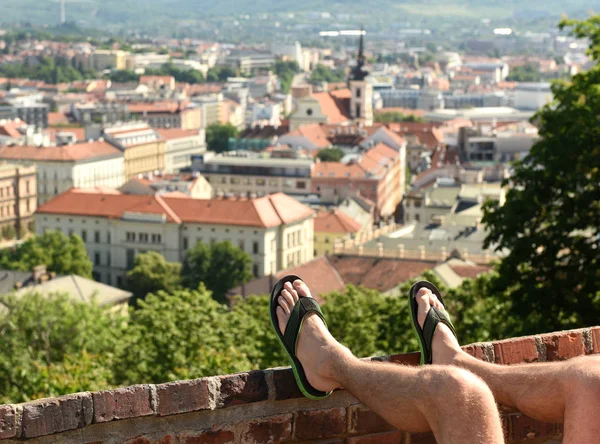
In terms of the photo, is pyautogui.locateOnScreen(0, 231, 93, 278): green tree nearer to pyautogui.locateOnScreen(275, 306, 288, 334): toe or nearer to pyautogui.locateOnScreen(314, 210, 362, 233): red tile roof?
pyautogui.locateOnScreen(314, 210, 362, 233): red tile roof

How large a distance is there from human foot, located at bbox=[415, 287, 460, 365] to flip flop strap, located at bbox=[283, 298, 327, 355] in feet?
1.18

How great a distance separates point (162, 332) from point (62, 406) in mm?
17006

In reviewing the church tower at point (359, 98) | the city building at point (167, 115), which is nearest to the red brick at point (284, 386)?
the church tower at point (359, 98)

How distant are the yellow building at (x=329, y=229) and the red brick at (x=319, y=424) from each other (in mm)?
53513

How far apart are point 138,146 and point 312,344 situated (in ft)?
279

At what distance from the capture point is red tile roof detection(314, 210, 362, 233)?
5856 centimetres

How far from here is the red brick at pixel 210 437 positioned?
4012 millimetres

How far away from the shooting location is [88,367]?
1905cm

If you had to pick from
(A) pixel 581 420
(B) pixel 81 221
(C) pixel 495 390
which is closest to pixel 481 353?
(C) pixel 495 390

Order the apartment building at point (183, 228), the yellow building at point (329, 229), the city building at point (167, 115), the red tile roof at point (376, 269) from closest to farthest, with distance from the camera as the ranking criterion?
the red tile roof at point (376, 269)
the apartment building at point (183, 228)
the yellow building at point (329, 229)
the city building at point (167, 115)

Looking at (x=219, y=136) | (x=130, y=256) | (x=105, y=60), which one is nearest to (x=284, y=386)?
(x=130, y=256)

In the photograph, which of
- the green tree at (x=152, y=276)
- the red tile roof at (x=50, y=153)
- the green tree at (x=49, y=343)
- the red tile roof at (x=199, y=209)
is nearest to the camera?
the green tree at (x=49, y=343)

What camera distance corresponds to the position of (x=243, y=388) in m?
4.11

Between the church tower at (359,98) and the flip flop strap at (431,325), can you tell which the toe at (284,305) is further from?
the church tower at (359,98)
